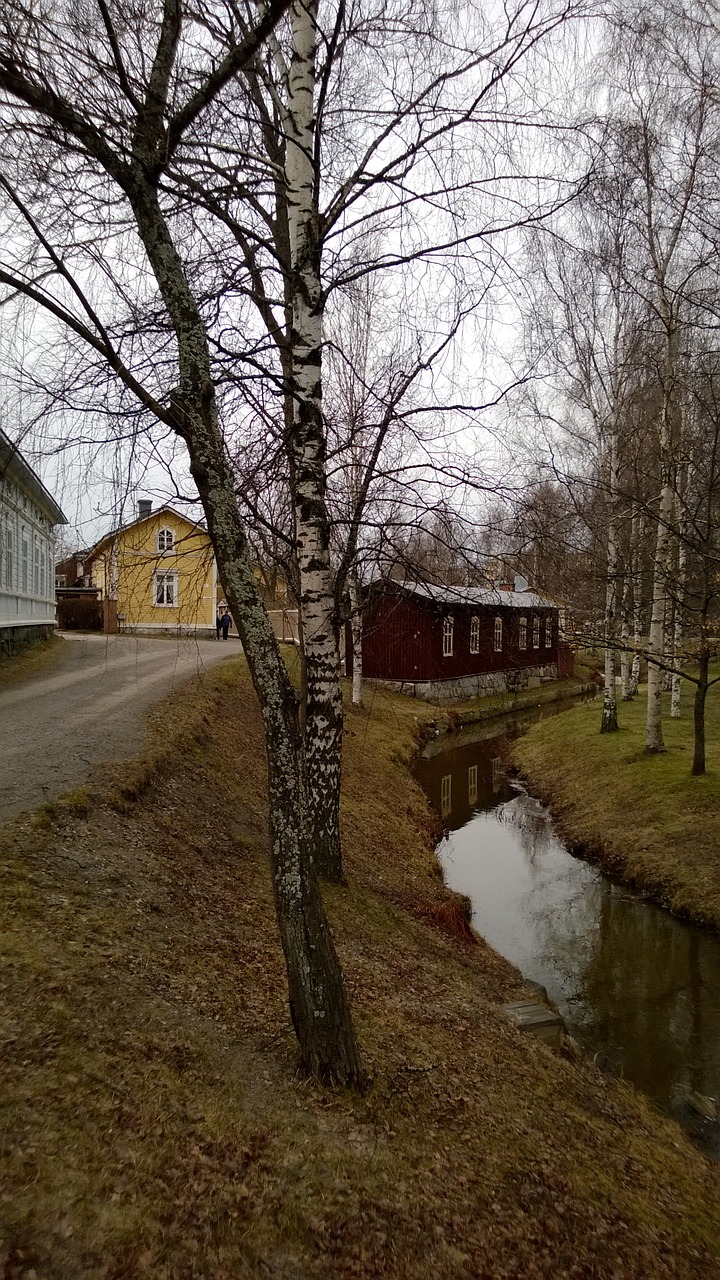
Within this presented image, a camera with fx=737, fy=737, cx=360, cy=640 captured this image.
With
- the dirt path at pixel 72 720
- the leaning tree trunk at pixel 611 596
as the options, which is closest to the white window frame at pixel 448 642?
the leaning tree trunk at pixel 611 596

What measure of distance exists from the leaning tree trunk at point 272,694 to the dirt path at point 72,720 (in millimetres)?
884

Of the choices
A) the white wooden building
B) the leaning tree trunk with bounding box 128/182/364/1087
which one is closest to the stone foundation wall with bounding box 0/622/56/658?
the white wooden building

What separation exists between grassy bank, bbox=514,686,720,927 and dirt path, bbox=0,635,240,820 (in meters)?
7.24

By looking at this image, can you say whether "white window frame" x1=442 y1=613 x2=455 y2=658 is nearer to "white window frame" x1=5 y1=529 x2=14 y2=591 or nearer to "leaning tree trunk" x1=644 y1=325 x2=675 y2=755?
"leaning tree trunk" x1=644 y1=325 x2=675 y2=755

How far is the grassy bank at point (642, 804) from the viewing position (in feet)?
34.1

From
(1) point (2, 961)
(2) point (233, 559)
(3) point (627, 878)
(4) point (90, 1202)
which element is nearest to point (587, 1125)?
(4) point (90, 1202)

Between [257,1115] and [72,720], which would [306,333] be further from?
[72,720]

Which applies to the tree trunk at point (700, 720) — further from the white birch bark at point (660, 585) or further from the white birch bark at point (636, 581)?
the white birch bark at point (636, 581)

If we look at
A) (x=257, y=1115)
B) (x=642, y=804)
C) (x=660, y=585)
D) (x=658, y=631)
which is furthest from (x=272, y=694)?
(x=658, y=631)

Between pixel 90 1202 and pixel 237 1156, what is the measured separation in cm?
78

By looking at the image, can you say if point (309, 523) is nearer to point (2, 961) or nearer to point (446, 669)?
point (2, 961)

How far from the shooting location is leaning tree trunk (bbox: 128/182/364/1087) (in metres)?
3.80

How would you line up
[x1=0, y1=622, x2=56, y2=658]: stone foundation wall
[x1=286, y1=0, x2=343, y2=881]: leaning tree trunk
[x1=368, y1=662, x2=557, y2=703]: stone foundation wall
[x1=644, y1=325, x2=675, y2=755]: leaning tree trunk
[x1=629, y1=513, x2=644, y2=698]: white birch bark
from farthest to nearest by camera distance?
[x1=368, y1=662, x2=557, y2=703]: stone foundation wall, [x1=0, y1=622, x2=56, y2=658]: stone foundation wall, [x1=629, y1=513, x2=644, y2=698]: white birch bark, [x1=644, y1=325, x2=675, y2=755]: leaning tree trunk, [x1=286, y1=0, x2=343, y2=881]: leaning tree trunk

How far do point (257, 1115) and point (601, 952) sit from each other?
21.4 feet
